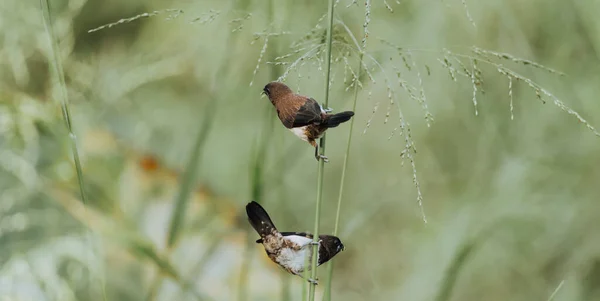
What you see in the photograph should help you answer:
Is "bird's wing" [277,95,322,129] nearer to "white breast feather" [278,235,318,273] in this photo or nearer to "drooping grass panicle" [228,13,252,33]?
"white breast feather" [278,235,318,273]

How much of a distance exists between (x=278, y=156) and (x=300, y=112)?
32 cm

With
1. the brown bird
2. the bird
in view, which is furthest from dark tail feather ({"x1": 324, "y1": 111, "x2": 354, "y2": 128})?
the bird

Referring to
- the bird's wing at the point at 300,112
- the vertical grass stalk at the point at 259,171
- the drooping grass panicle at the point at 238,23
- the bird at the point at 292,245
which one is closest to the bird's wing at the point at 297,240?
the bird at the point at 292,245

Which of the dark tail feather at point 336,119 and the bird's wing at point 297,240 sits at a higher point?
the dark tail feather at point 336,119

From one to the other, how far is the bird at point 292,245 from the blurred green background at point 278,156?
0.21 m

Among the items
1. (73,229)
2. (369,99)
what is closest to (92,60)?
(73,229)

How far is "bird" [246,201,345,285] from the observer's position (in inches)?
25.0

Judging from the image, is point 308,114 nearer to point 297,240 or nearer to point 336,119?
point 336,119

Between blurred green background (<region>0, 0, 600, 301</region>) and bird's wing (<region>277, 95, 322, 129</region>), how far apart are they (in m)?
0.24

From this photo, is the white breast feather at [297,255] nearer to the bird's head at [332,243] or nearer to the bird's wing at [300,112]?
the bird's head at [332,243]

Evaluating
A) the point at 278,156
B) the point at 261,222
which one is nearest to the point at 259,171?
the point at 278,156

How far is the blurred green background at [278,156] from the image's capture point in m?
0.87

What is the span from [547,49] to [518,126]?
0.38 ft

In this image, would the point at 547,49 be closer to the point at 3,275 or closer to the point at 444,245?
the point at 444,245
